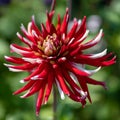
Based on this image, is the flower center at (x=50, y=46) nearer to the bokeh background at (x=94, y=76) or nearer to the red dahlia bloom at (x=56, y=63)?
the red dahlia bloom at (x=56, y=63)

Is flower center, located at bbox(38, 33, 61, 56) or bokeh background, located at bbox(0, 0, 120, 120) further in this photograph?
bokeh background, located at bbox(0, 0, 120, 120)

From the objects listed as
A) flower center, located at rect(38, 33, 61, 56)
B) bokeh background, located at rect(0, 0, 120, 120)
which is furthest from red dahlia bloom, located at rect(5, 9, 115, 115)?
bokeh background, located at rect(0, 0, 120, 120)

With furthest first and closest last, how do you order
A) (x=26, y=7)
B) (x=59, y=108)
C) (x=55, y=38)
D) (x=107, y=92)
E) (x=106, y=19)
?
(x=26, y=7)
(x=106, y=19)
(x=107, y=92)
(x=59, y=108)
(x=55, y=38)

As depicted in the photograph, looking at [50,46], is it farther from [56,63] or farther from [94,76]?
[94,76]

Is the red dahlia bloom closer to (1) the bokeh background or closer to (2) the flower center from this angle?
(2) the flower center

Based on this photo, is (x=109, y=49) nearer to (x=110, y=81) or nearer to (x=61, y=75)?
(x=110, y=81)

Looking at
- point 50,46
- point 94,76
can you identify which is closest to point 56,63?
point 50,46

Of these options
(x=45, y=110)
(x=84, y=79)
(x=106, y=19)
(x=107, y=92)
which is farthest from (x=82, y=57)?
(x=106, y=19)
